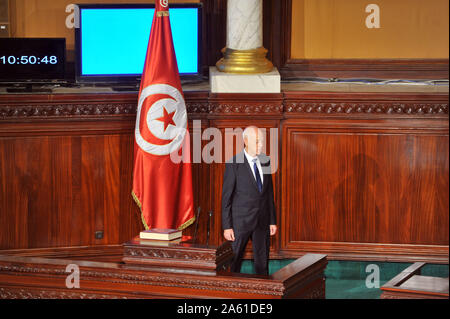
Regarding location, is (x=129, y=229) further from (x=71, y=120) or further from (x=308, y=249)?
(x=308, y=249)

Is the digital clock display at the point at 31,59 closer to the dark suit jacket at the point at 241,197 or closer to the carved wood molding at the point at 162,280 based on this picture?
the dark suit jacket at the point at 241,197

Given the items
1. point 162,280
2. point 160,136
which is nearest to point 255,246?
point 160,136

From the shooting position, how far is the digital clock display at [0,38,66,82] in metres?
6.39

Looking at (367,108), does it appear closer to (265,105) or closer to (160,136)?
(265,105)

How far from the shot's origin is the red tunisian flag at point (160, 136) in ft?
20.4

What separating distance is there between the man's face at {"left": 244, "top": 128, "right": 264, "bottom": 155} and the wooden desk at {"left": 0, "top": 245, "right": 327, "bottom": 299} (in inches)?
49.3

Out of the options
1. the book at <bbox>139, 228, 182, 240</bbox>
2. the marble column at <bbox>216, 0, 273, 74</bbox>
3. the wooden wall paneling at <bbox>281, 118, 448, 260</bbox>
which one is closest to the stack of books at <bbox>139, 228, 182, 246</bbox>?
the book at <bbox>139, 228, 182, 240</bbox>

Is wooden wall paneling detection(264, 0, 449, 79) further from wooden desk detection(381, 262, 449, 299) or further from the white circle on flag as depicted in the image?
wooden desk detection(381, 262, 449, 299)

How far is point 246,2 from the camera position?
21.2ft

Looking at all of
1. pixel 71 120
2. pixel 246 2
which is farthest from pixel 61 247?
pixel 246 2

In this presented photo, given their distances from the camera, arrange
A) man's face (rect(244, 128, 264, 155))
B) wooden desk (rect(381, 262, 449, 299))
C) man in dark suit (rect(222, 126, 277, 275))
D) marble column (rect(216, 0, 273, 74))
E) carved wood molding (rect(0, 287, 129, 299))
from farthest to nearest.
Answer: marble column (rect(216, 0, 273, 74)) → man in dark suit (rect(222, 126, 277, 275)) → man's face (rect(244, 128, 264, 155)) → carved wood molding (rect(0, 287, 129, 299)) → wooden desk (rect(381, 262, 449, 299))

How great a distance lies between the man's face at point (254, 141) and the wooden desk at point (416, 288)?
68.6 inches
